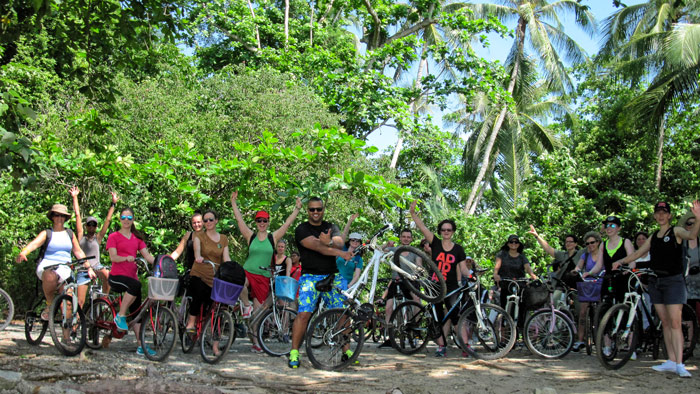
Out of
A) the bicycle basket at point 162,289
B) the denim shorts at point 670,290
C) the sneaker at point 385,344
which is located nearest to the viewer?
the denim shorts at point 670,290

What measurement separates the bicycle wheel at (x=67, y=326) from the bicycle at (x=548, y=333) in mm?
5261

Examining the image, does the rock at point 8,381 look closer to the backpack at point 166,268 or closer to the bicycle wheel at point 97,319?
the backpack at point 166,268

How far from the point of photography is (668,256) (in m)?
6.64

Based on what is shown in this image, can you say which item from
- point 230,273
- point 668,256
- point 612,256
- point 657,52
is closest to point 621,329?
point 668,256

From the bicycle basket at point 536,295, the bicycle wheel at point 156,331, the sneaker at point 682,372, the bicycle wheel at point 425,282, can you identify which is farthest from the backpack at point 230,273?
the sneaker at point 682,372

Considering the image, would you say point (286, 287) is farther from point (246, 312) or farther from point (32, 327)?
point (32, 327)

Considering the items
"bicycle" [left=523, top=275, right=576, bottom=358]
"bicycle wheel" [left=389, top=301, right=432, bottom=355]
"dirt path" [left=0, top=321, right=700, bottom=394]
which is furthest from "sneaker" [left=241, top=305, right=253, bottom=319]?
"bicycle" [left=523, top=275, right=576, bottom=358]

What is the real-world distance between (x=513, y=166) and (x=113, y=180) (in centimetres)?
1959

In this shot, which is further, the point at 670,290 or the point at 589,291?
the point at 589,291

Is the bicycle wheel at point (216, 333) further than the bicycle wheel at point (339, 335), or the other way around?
the bicycle wheel at point (216, 333)

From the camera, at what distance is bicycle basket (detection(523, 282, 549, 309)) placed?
27.8ft

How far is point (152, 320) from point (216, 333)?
735mm

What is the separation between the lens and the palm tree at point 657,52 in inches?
629

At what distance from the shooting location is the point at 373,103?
743 inches
